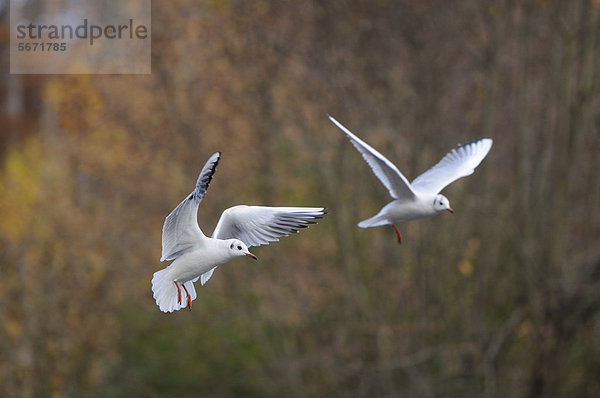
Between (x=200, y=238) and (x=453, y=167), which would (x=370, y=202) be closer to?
(x=453, y=167)

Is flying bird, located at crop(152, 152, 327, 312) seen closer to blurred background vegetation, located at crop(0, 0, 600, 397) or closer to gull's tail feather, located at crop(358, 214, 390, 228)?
gull's tail feather, located at crop(358, 214, 390, 228)

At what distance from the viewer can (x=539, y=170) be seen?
1377 cm

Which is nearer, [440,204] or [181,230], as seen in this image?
[181,230]

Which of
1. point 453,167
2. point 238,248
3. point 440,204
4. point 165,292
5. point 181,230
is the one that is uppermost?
point 453,167

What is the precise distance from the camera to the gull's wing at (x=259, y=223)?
169 inches

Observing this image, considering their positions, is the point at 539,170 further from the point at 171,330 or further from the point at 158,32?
the point at 171,330

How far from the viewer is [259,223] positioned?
Answer: 4.49 metres

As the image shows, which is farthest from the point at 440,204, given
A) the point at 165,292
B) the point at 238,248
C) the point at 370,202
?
the point at 370,202

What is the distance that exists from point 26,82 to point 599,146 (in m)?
29.2

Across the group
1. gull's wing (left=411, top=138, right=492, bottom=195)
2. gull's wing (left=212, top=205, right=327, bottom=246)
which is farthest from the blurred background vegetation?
gull's wing (left=212, top=205, right=327, bottom=246)

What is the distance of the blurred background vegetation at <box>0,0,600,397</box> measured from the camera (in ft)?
43.2

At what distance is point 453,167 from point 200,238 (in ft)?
7.50

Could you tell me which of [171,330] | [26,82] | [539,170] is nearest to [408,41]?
[539,170]

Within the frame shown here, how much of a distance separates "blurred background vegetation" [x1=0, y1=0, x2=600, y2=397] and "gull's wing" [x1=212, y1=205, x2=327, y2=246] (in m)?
8.65
